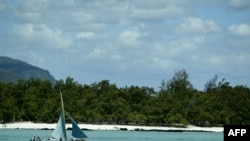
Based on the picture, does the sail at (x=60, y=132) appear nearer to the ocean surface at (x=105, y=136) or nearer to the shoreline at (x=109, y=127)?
the ocean surface at (x=105, y=136)

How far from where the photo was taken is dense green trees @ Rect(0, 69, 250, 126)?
143m

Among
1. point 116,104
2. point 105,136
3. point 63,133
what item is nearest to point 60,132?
point 63,133

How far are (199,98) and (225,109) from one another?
712cm

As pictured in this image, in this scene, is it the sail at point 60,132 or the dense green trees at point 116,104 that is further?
the dense green trees at point 116,104

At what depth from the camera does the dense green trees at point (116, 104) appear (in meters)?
143

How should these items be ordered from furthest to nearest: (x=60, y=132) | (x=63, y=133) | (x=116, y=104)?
(x=116, y=104)
(x=60, y=132)
(x=63, y=133)

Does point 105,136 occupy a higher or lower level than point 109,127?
lower

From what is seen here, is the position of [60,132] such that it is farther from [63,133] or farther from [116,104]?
[116,104]

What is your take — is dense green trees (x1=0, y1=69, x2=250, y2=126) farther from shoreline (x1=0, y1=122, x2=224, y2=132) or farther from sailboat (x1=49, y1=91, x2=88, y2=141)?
sailboat (x1=49, y1=91, x2=88, y2=141)

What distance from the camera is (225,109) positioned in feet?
502

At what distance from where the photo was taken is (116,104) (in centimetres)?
Answer: 14500

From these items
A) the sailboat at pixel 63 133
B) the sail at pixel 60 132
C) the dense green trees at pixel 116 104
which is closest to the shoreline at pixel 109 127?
the dense green trees at pixel 116 104

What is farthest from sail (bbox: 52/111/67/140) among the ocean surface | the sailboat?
the ocean surface

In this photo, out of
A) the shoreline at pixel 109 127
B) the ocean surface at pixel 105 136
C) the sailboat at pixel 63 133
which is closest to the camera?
the sailboat at pixel 63 133
